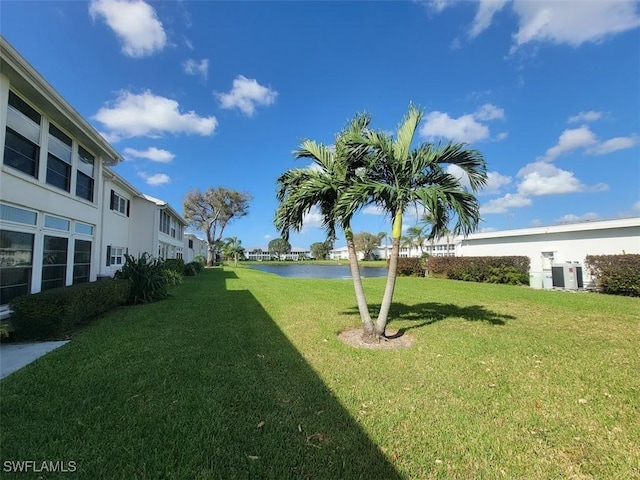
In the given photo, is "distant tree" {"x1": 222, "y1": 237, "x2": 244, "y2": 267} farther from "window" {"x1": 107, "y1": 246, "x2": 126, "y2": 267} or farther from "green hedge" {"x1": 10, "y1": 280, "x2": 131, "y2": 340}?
"green hedge" {"x1": 10, "y1": 280, "x2": 131, "y2": 340}

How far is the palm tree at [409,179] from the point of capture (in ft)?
17.7

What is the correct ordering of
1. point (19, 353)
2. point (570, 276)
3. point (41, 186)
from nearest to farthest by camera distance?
point (19, 353) → point (41, 186) → point (570, 276)

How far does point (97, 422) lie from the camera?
2941 mm

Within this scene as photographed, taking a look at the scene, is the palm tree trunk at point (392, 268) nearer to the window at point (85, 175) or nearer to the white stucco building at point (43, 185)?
the white stucco building at point (43, 185)

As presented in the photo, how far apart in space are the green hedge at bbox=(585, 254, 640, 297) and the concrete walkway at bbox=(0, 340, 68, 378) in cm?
1793

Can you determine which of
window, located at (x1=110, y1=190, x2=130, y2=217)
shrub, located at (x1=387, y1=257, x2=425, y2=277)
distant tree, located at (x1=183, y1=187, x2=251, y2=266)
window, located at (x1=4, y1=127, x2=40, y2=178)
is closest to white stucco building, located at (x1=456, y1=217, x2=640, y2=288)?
shrub, located at (x1=387, y1=257, x2=425, y2=277)

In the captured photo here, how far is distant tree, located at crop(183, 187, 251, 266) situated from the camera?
40938 millimetres

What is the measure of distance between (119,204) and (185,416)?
14904 mm

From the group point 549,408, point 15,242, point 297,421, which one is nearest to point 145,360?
point 297,421

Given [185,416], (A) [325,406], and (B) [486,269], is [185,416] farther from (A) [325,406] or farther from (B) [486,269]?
(B) [486,269]

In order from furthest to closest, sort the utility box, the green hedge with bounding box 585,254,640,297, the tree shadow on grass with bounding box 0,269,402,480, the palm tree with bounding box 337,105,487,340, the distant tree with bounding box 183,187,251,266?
the distant tree with bounding box 183,187,251,266
the utility box
the green hedge with bounding box 585,254,640,297
the palm tree with bounding box 337,105,487,340
the tree shadow on grass with bounding box 0,269,402,480

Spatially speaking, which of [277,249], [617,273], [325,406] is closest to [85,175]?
[325,406]

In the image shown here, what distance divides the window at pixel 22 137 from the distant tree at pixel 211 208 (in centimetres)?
3503

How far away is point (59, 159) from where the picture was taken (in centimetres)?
801
